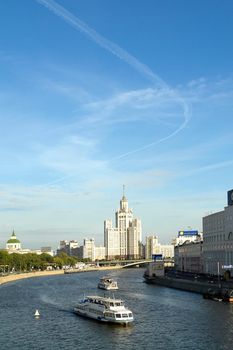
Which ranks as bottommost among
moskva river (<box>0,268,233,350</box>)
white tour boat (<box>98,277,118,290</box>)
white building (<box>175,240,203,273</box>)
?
moskva river (<box>0,268,233,350</box>)

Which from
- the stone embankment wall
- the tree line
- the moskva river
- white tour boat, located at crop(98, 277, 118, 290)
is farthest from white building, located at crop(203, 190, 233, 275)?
the tree line

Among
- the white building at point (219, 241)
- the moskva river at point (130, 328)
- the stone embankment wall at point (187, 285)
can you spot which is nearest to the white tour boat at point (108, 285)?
the stone embankment wall at point (187, 285)

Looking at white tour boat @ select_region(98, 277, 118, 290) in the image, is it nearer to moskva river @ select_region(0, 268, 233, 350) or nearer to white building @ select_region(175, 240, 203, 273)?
moskva river @ select_region(0, 268, 233, 350)

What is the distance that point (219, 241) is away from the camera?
105500mm

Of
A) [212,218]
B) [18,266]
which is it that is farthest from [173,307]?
[18,266]

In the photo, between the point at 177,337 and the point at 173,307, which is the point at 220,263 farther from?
the point at 177,337

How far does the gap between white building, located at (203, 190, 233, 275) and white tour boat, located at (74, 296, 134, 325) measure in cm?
3808

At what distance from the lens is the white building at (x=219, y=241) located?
98375mm

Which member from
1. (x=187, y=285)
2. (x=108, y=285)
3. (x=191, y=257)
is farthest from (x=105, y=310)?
(x=191, y=257)

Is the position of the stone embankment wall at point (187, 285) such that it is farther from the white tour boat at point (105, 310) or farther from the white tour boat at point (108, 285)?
the white tour boat at point (105, 310)

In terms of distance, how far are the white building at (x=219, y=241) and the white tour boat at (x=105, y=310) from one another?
125 feet

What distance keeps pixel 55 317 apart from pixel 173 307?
49.5 ft

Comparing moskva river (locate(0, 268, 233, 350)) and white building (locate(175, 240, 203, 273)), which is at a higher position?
white building (locate(175, 240, 203, 273))

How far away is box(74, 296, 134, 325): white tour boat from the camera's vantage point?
168 ft
